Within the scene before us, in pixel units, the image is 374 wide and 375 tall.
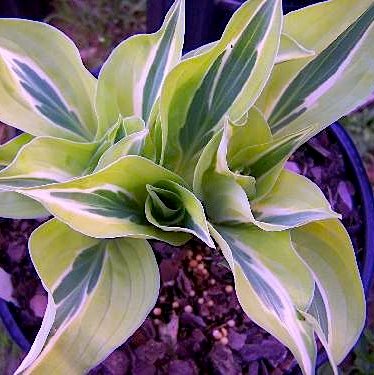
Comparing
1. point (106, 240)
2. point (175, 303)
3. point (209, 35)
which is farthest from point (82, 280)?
point (209, 35)

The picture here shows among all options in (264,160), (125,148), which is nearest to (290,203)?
(264,160)

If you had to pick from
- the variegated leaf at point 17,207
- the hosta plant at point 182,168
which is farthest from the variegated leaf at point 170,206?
the variegated leaf at point 17,207

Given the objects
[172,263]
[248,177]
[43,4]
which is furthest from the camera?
[43,4]

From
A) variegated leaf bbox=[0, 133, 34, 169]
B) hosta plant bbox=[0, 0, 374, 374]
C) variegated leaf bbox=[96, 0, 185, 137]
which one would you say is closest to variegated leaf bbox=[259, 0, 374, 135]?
hosta plant bbox=[0, 0, 374, 374]

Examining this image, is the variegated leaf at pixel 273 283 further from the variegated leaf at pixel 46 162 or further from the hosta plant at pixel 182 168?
the variegated leaf at pixel 46 162

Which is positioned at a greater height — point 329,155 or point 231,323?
point 329,155

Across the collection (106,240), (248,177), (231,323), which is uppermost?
(248,177)

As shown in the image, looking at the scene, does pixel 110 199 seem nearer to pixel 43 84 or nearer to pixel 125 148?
pixel 125 148

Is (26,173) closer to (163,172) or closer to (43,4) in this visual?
(163,172)
